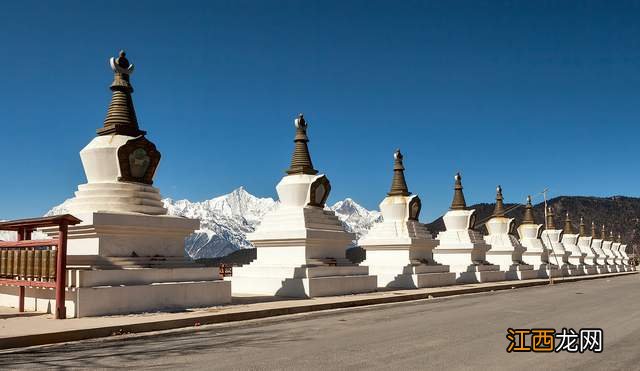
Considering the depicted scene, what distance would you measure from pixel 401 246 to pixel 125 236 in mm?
16746

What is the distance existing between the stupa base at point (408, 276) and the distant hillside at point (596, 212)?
12826 cm

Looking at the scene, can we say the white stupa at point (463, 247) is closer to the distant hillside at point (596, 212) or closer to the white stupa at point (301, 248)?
the white stupa at point (301, 248)

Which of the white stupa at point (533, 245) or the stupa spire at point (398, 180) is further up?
the stupa spire at point (398, 180)

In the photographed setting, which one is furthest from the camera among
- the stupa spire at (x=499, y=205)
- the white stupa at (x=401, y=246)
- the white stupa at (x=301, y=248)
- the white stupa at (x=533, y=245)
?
the white stupa at (x=533, y=245)

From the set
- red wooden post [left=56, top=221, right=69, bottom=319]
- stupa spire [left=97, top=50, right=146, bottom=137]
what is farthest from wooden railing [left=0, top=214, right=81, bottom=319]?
stupa spire [left=97, top=50, right=146, bottom=137]

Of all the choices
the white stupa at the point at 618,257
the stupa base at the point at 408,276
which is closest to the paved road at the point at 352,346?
the stupa base at the point at 408,276

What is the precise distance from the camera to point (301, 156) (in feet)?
84.9

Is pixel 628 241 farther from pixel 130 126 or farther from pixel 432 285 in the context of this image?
pixel 130 126

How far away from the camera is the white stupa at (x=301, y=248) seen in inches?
903

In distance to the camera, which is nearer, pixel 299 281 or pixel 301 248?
pixel 299 281

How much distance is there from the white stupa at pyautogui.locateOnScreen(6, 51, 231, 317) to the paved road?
8.54ft

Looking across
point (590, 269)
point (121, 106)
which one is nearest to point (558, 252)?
point (590, 269)

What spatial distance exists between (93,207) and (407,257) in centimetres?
1722

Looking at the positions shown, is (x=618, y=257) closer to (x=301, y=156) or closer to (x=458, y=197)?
(x=458, y=197)
